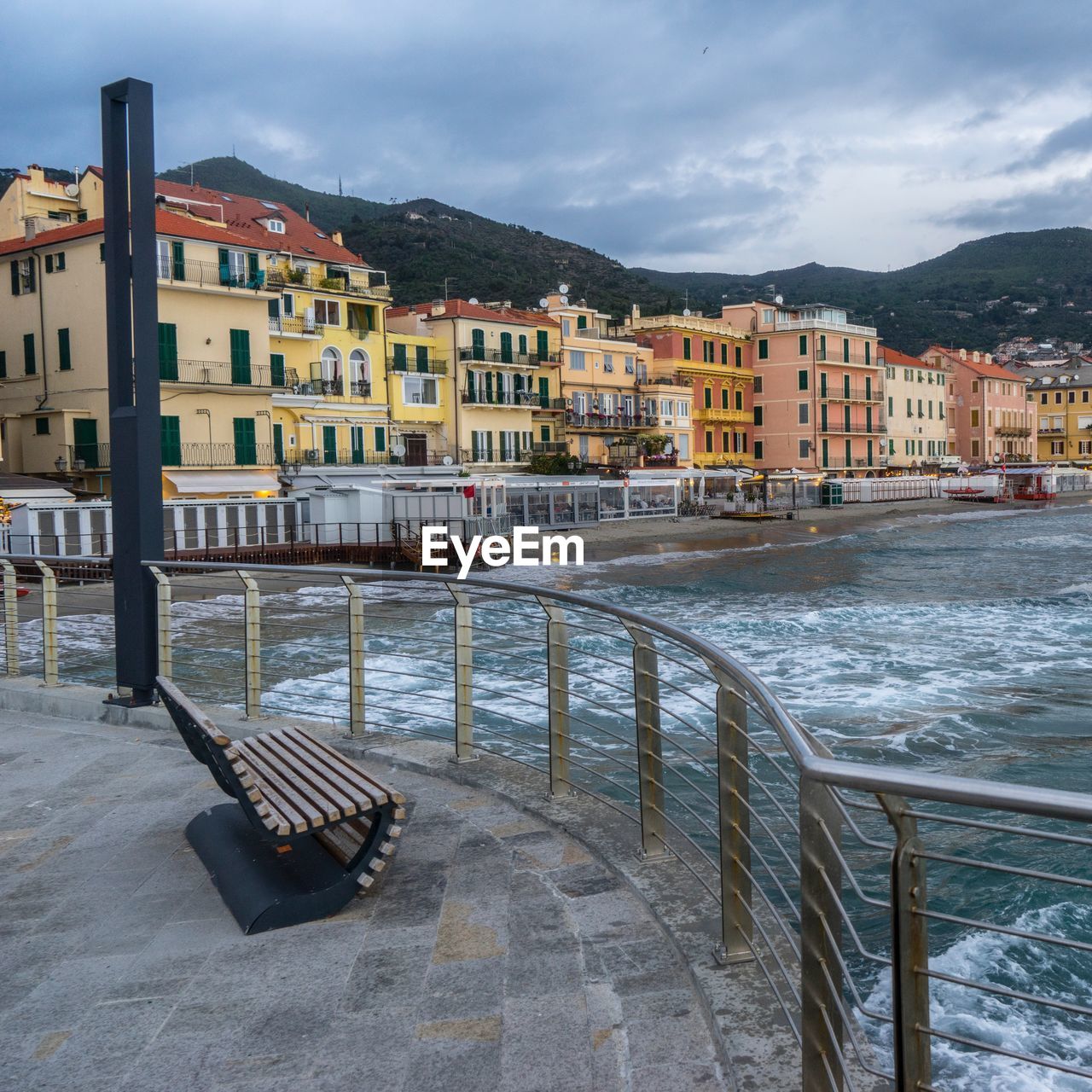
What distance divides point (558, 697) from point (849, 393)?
7349cm

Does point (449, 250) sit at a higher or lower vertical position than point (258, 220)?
higher

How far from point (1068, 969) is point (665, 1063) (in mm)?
3871

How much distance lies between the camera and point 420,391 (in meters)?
50.1

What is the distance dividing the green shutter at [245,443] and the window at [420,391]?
989 centimetres

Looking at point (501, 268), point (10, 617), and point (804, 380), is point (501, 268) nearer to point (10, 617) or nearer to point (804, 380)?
point (804, 380)

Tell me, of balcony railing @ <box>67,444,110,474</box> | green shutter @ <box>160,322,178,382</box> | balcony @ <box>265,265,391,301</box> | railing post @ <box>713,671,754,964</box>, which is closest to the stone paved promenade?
railing post @ <box>713,671,754,964</box>

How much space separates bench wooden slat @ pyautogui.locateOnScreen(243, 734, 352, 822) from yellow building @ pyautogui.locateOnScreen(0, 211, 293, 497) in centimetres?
3355

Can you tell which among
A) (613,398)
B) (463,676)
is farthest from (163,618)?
(613,398)

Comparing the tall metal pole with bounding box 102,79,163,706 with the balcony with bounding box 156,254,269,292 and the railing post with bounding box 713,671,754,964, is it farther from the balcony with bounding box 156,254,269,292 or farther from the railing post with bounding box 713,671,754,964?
the balcony with bounding box 156,254,269,292

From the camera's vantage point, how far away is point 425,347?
167ft

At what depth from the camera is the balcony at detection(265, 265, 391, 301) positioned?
144 ft

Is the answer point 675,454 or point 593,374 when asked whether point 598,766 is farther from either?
point 675,454

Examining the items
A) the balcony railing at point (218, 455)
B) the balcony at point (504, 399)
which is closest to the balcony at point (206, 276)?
the balcony railing at point (218, 455)

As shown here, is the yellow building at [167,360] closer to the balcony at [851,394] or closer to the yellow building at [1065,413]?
the balcony at [851,394]
